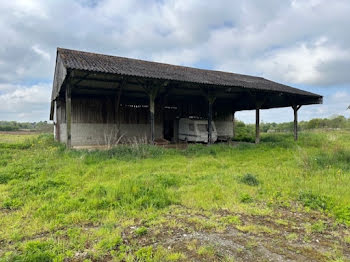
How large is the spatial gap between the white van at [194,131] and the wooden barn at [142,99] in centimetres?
108

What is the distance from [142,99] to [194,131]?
152 inches

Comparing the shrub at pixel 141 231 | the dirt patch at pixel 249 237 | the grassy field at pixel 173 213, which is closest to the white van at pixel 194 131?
the grassy field at pixel 173 213

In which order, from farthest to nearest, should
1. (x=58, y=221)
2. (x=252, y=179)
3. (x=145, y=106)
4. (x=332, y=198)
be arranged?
(x=145, y=106) → (x=252, y=179) → (x=332, y=198) → (x=58, y=221)

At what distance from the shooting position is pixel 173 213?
12.4 ft

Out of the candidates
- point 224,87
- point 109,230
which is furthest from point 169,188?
point 224,87

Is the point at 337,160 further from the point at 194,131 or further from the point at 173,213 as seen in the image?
the point at 194,131

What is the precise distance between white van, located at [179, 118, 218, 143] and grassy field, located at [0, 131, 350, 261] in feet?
20.3

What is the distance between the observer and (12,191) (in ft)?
15.6

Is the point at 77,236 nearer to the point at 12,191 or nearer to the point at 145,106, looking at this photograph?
the point at 12,191

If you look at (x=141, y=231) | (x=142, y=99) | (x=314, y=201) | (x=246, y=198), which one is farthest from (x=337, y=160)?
(x=142, y=99)

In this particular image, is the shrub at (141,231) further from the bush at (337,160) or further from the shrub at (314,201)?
the bush at (337,160)

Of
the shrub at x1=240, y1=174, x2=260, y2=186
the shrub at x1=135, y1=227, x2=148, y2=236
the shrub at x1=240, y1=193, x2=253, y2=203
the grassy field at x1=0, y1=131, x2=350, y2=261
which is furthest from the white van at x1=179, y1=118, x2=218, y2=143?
the shrub at x1=135, y1=227, x2=148, y2=236

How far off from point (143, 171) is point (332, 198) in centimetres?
439

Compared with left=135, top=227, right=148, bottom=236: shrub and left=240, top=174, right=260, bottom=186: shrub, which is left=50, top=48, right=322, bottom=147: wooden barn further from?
left=135, top=227, right=148, bottom=236: shrub
